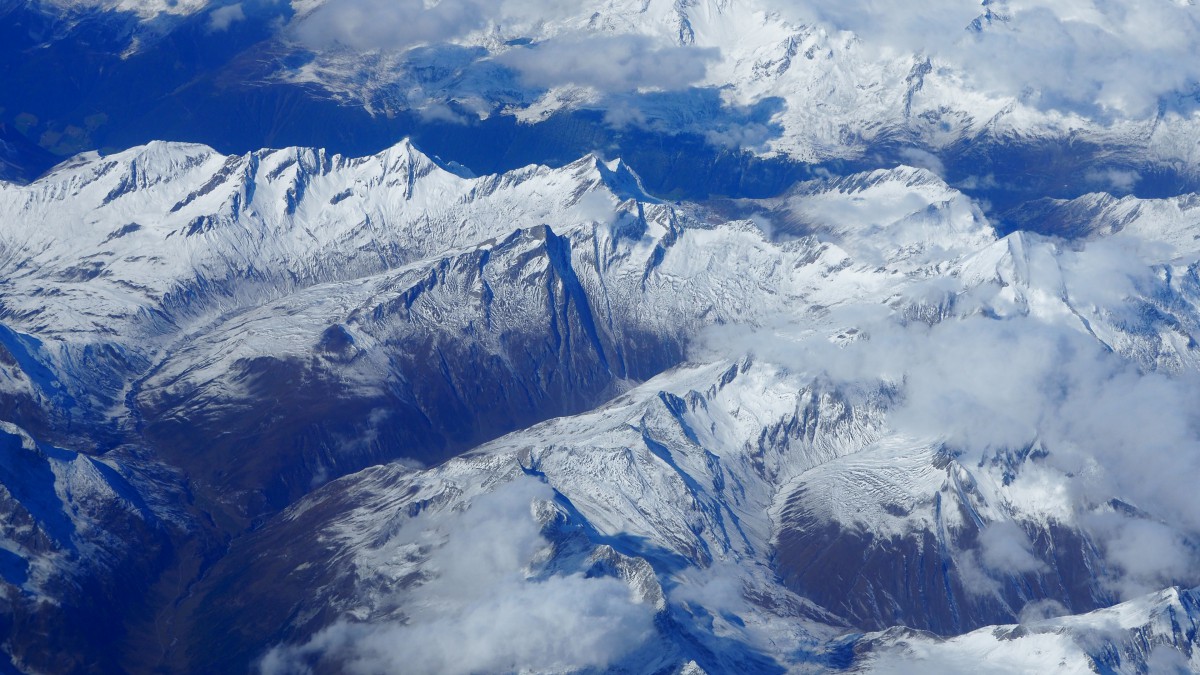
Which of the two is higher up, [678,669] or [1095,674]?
[678,669]
